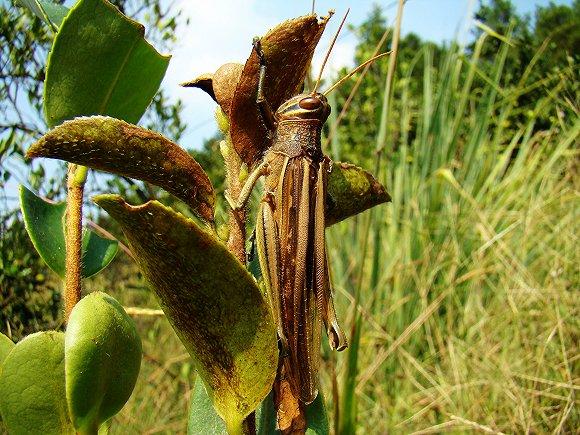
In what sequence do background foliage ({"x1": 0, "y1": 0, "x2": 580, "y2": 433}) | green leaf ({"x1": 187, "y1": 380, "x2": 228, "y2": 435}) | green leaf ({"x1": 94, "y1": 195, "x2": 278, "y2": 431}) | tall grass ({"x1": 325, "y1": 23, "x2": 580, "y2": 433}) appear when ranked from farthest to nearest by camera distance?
tall grass ({"x1": 325, "y1": 23, "x2": 580, "y2": 433}) < background foliage ({"x1": 0, "y1": 0, "x2": 580, "y2": 433}) < green leaf ({"x1": 187, "y1": 380, "x2": 228, "y2": 435}) < green leaf ({"x1": 94, "y1": 195, "x2": 278, "y2": 431})

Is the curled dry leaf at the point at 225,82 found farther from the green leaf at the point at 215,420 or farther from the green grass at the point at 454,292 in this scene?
the green grass at the point at 454,292

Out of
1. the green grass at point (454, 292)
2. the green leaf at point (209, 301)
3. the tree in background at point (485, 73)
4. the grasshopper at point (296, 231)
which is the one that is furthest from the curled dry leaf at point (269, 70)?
the tree in background at point (485, 73)

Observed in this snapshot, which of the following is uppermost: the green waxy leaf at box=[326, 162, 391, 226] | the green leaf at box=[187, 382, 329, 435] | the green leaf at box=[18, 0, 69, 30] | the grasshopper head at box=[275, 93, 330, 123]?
the green leaf at box=[18, 0, 69, 30]

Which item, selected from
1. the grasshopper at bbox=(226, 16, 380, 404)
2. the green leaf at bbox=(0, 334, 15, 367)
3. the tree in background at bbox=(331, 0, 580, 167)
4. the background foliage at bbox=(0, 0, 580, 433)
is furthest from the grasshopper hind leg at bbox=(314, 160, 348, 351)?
the tree in background at bbox=(331, 0, 580, 167)

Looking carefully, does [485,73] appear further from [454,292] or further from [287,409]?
[287,409]

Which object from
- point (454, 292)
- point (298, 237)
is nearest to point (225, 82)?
point (298, 237)

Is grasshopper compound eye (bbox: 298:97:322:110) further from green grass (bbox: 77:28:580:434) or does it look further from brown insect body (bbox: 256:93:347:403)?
green grass (bbox: 77:28:580:434)
